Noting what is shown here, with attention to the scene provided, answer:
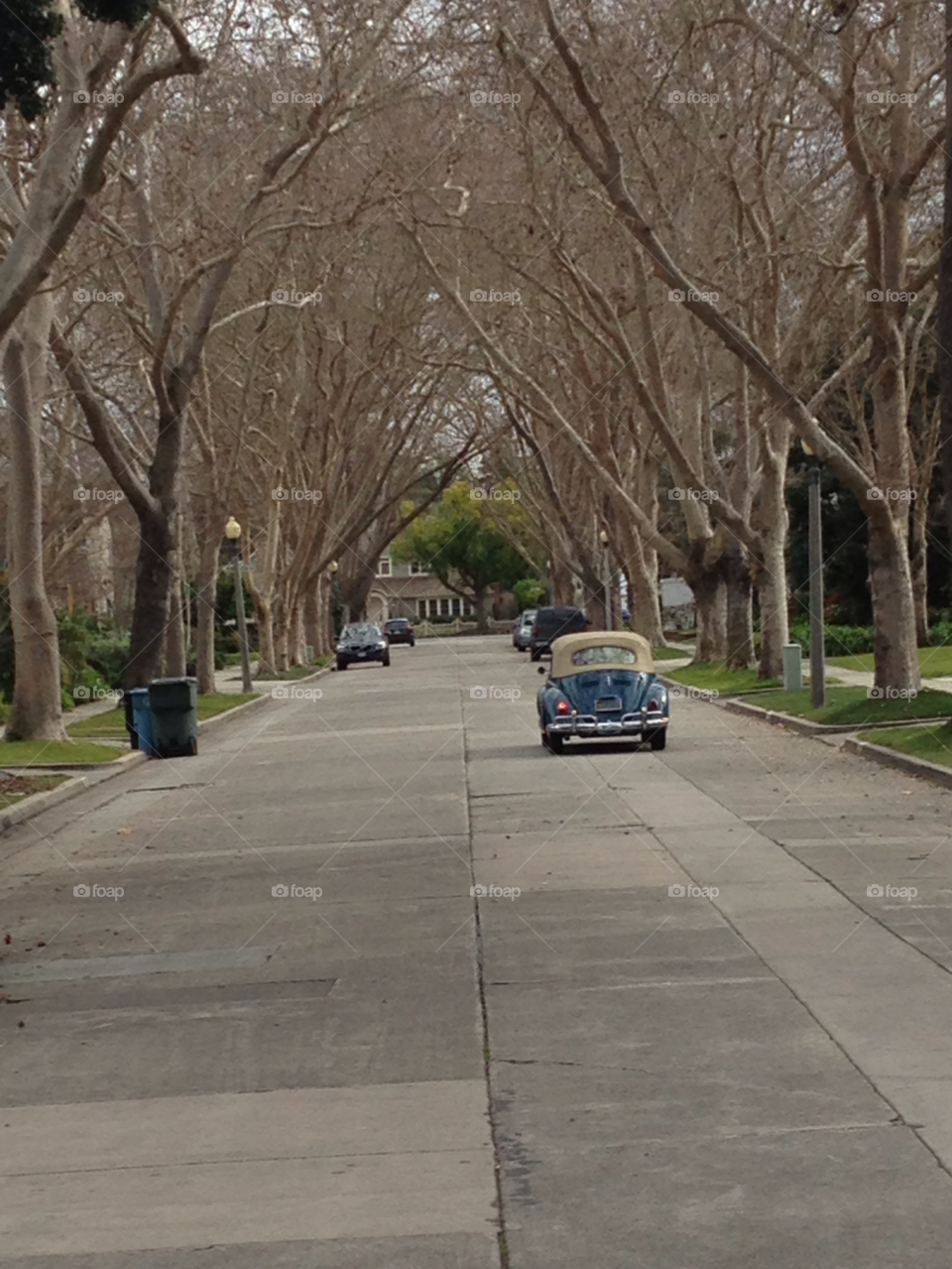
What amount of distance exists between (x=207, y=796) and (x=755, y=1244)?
1687cm

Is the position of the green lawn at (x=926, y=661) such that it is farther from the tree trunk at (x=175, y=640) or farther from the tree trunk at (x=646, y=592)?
the tree trunk at (x=175, y=640)

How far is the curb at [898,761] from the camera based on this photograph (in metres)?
19.5

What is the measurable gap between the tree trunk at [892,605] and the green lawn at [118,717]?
1319 centimetres

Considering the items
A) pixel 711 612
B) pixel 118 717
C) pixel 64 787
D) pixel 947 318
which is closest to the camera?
pixel 947 318

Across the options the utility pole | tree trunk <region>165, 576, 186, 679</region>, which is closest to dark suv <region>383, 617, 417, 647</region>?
tree trunk <region>165, 576, 186, 679</region>

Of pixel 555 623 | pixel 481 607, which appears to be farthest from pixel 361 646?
pixel 481 607

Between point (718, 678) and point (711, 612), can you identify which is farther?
point (711, 612)

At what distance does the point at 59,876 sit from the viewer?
15609 mm

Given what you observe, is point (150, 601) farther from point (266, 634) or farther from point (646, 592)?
point (646, 592)

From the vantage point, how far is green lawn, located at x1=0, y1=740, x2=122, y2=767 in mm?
26797

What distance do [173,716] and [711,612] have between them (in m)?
20.8

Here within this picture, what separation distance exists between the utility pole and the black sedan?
38.4 metres

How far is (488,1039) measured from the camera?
8742 millimetres

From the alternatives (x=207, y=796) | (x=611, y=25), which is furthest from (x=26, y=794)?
(x=611, y=25)
